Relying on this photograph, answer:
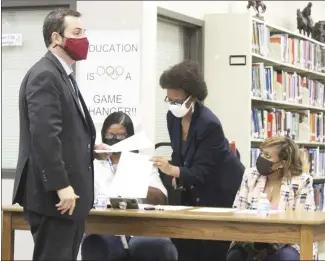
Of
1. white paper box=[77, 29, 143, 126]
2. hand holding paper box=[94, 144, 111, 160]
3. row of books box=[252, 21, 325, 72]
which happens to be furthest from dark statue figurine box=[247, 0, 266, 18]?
hand holding paper box=[94, 144, 111, 160]

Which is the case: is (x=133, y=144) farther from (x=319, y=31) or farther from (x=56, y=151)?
(x=319, y=31)

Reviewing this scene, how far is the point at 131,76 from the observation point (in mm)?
4695

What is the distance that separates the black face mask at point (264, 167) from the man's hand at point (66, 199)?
1.15 metres

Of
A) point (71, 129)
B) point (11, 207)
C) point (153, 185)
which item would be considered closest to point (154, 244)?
point (153, 185)

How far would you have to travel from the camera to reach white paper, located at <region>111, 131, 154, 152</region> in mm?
3402

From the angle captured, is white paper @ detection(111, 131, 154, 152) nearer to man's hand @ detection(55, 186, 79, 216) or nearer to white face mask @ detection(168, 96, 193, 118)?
white face mask @ detection(168, 96, 193, 118)

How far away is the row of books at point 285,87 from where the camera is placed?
4.24 m

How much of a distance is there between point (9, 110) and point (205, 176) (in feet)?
4.11

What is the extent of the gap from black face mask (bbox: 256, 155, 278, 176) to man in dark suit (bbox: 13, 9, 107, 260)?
3.24 ft

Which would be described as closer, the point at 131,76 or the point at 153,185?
the point at 153,185

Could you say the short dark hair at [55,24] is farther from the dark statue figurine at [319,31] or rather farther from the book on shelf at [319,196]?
the book on shelf at [319,196]

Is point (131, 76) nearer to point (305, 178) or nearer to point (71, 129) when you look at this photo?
point (305, 178)

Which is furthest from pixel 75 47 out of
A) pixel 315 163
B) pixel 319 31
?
pixel 315 163

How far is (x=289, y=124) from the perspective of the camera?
14.6ft
